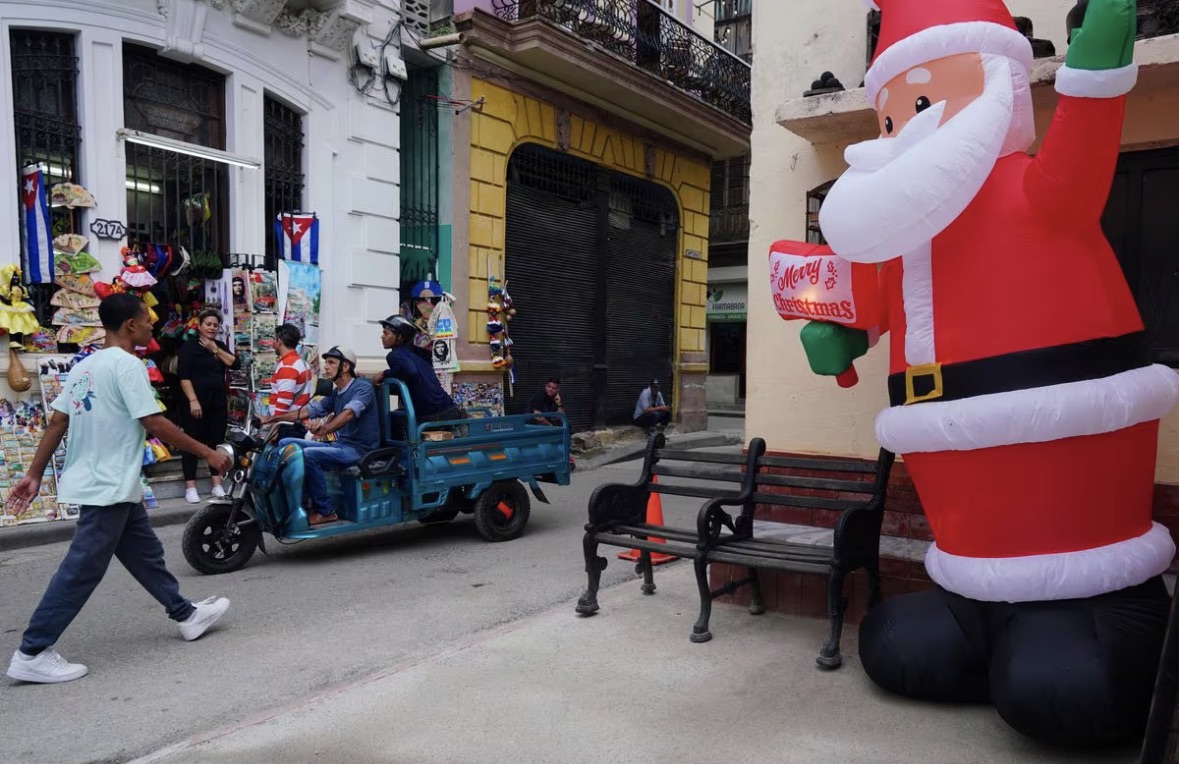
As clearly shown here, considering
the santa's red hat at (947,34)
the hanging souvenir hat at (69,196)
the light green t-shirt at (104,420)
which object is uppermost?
the hanging souvenir hat at (69,196)

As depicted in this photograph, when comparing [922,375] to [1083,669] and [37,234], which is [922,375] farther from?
[37,234]

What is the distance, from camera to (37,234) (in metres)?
8.09

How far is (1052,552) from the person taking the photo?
3189 mm

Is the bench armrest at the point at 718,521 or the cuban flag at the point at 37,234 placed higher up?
the cuban flag at the point at 37,234

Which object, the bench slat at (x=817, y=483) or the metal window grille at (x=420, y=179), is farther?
the metal window grille at (x=420, y=179)

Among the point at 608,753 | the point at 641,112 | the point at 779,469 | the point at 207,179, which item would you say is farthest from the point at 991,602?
the point at 641,112

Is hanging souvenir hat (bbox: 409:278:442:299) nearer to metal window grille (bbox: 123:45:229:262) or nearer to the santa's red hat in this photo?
metal window grille (bbox: 123:45:229:262)

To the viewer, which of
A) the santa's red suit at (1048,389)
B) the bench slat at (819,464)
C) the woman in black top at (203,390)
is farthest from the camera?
the woman in black top at (203,390)

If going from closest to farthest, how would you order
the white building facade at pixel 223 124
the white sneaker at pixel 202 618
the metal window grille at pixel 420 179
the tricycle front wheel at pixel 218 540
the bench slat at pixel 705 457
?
1. the white sneaker at pixel 202 618
2. the bench slat at pixel 705 457
3. the tricycle front wheel at pixel 218 540
4. the white building facade at pixel 223 124
5. the metal window grille at pixel 420 179

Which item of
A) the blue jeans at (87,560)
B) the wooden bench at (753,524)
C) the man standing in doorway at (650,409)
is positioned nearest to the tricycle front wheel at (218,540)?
the blue jeans at (87,560)

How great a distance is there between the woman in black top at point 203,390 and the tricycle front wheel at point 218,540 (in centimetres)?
242

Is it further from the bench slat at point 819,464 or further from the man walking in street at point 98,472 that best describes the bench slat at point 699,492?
the man walking in street at point 98,472

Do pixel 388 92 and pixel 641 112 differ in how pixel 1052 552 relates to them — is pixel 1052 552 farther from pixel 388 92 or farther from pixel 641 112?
pixel 641 112

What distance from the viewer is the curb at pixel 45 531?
24.4 feet
